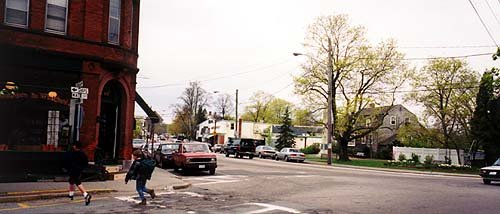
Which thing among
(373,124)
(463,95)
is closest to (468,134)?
(463,95)

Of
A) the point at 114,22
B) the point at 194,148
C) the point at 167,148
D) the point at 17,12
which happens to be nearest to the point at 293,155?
the point at 167,148

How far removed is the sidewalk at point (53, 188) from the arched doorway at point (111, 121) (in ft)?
8.66

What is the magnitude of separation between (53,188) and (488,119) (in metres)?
35.8

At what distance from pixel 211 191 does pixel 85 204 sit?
16.4ft

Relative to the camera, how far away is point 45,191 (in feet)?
45.2

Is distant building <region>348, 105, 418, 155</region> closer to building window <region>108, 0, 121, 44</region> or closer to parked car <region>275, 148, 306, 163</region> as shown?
parked car <region>275, 148, 306, 163</region>

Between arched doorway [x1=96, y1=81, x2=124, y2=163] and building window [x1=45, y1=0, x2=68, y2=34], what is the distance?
3.06 m

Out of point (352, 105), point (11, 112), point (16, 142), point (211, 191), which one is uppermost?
point (352, 105)

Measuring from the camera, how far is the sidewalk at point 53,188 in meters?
12.9

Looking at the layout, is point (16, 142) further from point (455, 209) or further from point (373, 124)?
point (373, 124)

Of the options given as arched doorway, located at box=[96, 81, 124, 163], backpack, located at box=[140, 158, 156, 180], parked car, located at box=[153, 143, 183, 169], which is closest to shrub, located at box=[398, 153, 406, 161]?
parked car, located at box=[153, 143, 183, 169]

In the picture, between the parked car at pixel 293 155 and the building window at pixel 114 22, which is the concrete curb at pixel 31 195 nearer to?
the building window at pixel 114 22

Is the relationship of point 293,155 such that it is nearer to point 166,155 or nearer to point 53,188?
point 166,155

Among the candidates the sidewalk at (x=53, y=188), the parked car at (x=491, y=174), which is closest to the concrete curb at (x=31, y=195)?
the sidewalk at (x=53, y=188)
